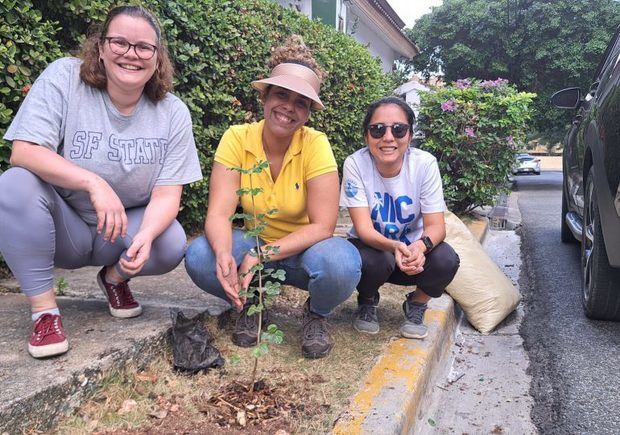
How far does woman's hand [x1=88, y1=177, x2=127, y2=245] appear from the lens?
6.71ft

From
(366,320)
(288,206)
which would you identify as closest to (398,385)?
(366,320)

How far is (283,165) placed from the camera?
2.50m

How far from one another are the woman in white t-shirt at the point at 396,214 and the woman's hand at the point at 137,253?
99 centimetres

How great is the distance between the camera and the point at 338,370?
2336 millimetres

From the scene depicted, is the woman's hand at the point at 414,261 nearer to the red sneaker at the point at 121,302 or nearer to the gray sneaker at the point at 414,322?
the gray sneaker at the point at 414,322

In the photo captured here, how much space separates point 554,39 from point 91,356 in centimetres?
1807

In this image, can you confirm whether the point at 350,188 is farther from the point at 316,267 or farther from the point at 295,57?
the point at 295,57


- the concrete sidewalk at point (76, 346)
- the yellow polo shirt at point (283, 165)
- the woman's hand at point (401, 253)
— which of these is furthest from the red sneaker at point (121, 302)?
the woman's hand at point (401, 253)

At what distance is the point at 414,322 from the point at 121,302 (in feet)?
4.57

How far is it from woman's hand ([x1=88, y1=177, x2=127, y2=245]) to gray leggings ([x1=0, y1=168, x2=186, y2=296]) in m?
0.20

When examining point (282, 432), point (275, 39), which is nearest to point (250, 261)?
point (282, 432)

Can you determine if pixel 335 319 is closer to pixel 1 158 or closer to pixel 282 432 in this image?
pixel 282 432

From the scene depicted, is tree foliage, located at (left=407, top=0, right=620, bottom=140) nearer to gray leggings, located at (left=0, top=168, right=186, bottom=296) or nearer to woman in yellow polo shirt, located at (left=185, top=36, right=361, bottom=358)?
woman in yellow polo shirt, located at (left=185, top=36, right=361, bottom=358)

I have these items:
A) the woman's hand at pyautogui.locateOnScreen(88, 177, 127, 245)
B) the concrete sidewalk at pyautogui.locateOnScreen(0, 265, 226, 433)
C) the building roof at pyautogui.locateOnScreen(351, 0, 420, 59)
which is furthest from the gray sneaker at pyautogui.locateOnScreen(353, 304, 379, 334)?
the building roof at pyautogui.locateOnScreen(351, 0, 420, 59)
